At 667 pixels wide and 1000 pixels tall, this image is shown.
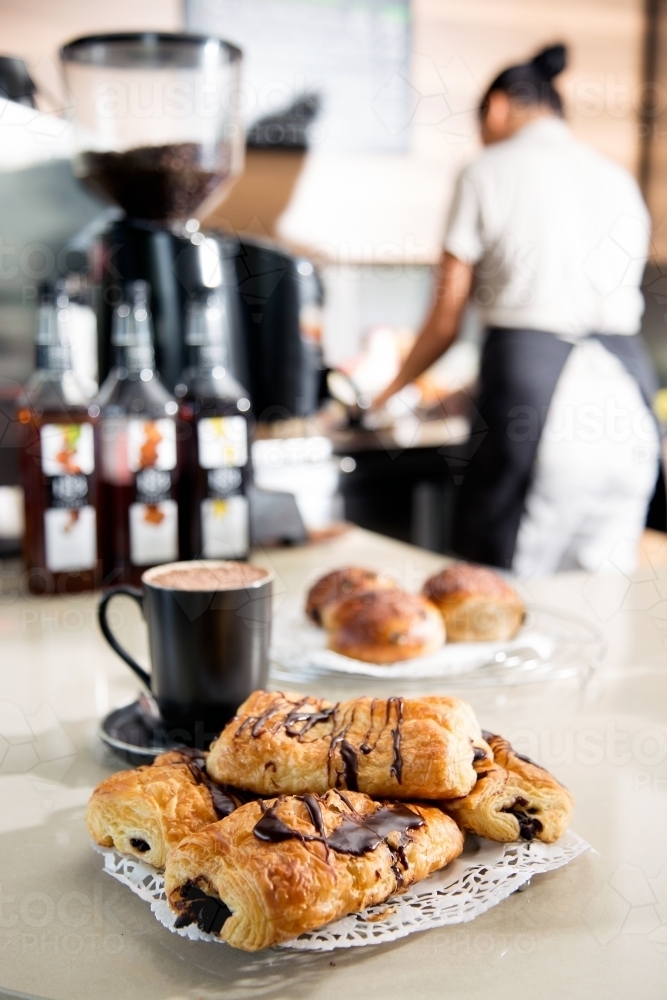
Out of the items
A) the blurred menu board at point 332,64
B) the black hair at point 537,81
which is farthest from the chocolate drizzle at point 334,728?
the blurred menu board at point 332,64

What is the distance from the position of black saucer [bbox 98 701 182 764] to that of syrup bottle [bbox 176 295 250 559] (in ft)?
1.56

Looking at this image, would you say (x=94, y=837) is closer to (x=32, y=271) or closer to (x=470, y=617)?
(x=470, y=617)

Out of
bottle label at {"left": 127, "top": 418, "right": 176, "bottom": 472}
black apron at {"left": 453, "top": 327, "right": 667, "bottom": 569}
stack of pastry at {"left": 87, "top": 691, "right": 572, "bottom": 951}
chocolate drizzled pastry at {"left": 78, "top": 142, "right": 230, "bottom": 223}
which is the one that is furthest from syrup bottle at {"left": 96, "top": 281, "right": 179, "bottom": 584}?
black apron at {"left": 453, "top": 327, "right": 667, "bottom": 569}

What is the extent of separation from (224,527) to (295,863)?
79 centimetres

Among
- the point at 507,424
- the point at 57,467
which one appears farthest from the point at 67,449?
the point at 507,424

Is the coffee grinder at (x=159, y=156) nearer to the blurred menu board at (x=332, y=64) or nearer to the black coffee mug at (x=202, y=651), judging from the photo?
the black coffee mug at (x=202, y=651)

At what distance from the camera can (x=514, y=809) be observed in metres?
0.54

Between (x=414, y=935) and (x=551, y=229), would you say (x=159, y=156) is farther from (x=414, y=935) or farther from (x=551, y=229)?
(x=414, y=935)

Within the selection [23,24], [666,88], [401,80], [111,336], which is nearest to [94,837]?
[111,336]

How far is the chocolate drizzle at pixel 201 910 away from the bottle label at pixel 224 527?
0.75 m

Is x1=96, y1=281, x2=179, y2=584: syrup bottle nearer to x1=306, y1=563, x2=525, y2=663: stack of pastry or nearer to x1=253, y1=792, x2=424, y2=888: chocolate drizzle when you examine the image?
x1=306, y1=563, x2=525, y2=663: stack of pastry

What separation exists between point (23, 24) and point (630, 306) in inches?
55.7

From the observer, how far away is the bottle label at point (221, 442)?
1.19 metres

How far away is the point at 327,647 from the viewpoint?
91cm
